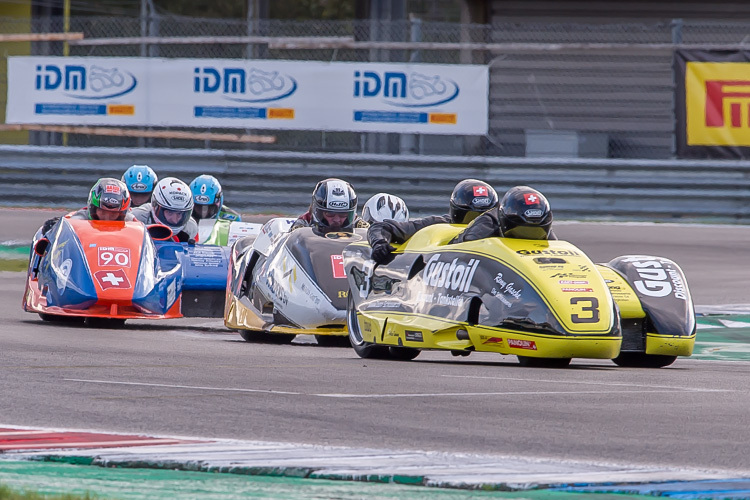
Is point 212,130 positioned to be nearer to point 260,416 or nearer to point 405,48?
point 405,48

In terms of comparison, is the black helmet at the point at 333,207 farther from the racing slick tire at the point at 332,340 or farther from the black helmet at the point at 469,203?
the black helmet at the point at 469,203

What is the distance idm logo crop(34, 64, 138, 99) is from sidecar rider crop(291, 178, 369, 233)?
8595mm

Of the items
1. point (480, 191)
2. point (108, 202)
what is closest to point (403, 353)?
point (480, 191)

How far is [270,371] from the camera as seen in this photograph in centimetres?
824

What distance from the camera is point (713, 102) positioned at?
1877cm

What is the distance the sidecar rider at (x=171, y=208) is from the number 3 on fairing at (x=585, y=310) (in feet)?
19.4

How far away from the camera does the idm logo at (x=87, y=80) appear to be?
19.6m

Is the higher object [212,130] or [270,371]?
[212,130]

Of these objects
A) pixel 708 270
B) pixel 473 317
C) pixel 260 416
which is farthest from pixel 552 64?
pixel 260 416

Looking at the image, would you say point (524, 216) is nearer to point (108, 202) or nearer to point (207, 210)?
point (108, 202)

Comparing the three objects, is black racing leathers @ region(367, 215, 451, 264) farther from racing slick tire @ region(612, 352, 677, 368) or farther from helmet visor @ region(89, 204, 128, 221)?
helmet visor @ region(89, 204, 128, 221)

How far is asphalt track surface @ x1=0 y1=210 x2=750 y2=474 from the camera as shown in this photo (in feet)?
18.5

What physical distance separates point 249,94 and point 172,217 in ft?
18.7

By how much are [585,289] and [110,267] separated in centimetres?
464
